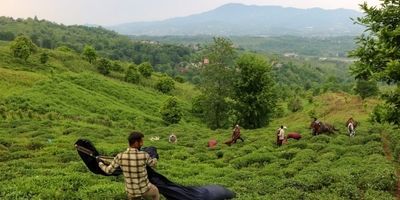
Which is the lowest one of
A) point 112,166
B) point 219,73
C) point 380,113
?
point 219,73

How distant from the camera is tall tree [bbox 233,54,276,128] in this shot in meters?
58.9

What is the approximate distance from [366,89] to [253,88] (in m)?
24.2

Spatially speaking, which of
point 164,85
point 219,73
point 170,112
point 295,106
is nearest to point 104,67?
point 164,85

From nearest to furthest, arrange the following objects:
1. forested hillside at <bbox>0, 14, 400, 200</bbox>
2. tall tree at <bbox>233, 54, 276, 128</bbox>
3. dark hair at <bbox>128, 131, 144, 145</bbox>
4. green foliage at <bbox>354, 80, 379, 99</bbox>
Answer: dark hair at <bbox>128, 131, 144, 145</bbox> → forested hillside at <bbox>0, 14, 400, 200</bbox> → tall tree at <bbox>233, 54, 276, 128</bbox> → green foliage at <bbox>354, 80, 379, 99</bbox>

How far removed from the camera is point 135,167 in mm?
12320

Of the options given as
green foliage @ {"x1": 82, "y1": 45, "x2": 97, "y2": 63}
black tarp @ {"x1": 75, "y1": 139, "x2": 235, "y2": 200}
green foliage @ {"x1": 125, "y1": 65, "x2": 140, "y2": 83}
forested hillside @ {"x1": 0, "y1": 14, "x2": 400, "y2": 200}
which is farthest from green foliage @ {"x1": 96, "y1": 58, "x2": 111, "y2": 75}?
black tarp @ {"x1": 75, "y1": 139, "x2": 235, "y2": 200}

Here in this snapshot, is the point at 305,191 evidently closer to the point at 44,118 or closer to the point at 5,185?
the point at 5,185

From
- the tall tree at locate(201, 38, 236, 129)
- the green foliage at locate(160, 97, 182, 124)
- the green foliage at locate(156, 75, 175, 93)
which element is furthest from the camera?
the green foliage at locate(156, 75, 175, 93)

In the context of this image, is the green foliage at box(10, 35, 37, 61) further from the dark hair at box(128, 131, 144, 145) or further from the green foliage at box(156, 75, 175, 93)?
the dark hair at box(128, 131, 144, 145)

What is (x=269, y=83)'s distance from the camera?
196 feet

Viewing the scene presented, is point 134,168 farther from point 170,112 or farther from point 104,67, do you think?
point 104,67

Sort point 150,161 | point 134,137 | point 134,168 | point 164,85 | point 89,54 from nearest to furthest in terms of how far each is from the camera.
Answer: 1. point 134,137
2. point 134,168
3. point 150,161
4. point 164,85
5. point 89,54

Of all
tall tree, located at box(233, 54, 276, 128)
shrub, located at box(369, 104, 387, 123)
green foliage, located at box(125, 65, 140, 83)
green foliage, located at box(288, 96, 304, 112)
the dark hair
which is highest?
the dark hair

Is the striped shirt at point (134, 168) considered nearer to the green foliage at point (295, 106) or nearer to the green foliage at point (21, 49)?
the green foliage at point (295, 106)
